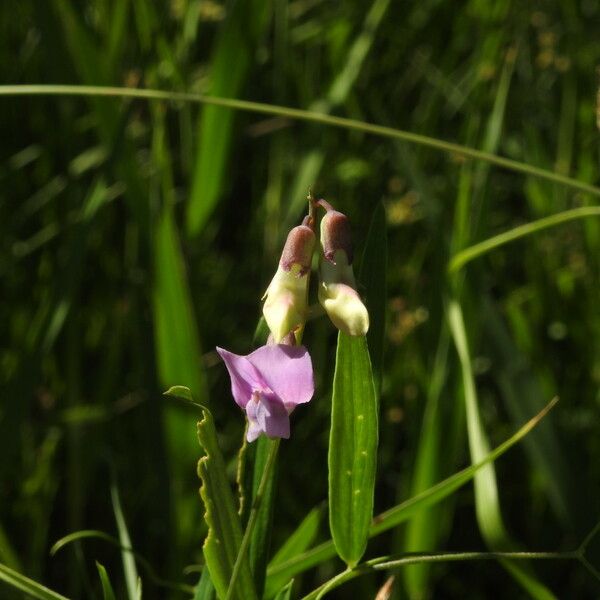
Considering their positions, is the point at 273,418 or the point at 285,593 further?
the point at 285,593

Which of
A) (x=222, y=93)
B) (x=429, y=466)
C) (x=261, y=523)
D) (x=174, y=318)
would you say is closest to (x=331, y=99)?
(x=222, y=93)

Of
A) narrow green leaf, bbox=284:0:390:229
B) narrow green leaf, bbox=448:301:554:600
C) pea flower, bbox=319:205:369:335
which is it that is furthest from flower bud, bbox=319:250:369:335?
narrow green leaf, bbox=284:0:390:229

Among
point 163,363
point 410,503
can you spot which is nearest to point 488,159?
point 410,503

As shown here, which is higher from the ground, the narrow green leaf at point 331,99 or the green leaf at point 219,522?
the narrow green leaf at point 331,99

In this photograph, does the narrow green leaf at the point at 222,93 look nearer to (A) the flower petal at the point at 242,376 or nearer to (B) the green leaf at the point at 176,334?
(B) the green leaf at the point at 176,334

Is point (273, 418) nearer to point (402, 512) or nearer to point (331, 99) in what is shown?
point (402, 512)

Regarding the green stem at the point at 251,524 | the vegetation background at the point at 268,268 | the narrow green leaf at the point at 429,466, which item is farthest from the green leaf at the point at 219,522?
the narrow green leaf at the point at 429,466

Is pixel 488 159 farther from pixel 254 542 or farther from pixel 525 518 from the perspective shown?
pixel 525 518
